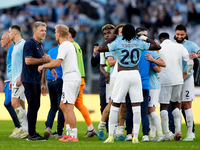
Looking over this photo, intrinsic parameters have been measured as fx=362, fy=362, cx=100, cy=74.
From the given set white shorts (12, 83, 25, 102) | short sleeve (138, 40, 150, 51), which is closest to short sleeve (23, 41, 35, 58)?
white shorts (12, 83, 25, 102)

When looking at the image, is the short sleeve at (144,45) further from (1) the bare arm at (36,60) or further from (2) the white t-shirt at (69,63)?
(1) the bare arm at (36,60)

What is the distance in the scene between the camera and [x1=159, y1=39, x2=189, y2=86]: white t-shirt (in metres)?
7.29

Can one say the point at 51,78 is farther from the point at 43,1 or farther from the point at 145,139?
the point at 43,1

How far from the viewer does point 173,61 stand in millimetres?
7316

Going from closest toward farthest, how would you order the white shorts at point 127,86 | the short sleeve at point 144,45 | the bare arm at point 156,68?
the white shorts at point 127,86 → the short sleeve at point 144,45 → the bare arm at point 156,68

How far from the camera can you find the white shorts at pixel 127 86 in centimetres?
609

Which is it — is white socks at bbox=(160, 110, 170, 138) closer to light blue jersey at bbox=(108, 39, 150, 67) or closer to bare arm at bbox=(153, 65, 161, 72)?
bare arm at bbox=(153, 65, 161, 72)

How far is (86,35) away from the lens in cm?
1605

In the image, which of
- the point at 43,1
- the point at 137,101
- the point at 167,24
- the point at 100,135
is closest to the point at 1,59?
the point at 43,1

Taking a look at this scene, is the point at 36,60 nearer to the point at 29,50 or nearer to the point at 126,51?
Answer: the point at 29,50

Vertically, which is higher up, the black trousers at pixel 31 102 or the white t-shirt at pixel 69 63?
the white t-shirt at pixel 69 63

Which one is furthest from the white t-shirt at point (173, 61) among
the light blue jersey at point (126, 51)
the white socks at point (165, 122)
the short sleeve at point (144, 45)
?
the light blue jersey at point (126, 51)

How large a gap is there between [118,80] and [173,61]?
1.69 meters

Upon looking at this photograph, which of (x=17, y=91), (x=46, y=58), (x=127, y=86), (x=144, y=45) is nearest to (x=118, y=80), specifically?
(x=127, y=86)
